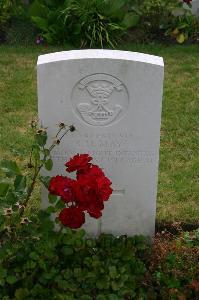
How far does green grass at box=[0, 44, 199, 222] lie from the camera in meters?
5.00

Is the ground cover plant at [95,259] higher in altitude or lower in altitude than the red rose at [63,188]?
lower

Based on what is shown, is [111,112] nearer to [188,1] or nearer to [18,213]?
[18,213]

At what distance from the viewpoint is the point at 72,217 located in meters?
3.51

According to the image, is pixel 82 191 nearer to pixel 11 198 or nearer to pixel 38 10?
pixel 11 198

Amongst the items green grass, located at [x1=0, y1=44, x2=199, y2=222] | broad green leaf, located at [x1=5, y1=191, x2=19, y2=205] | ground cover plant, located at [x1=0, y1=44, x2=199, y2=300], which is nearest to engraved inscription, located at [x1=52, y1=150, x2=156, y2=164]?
ground cover plant, located at [x1=0, y1=44, x2=199, y2=300]

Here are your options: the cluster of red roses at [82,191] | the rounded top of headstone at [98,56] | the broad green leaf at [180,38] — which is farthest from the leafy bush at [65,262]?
the broad green leaf at [180,38]

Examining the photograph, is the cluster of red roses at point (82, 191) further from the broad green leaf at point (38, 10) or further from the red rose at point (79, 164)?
the broad green leaf at point (38, 10)

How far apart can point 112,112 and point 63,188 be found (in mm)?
655

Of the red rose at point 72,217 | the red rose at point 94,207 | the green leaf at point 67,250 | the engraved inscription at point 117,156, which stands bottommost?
the green leaf at point 67,250

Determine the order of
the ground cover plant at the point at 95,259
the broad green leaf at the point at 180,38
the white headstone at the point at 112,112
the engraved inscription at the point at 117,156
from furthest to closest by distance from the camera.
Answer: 1. the broad green leaf at the point at 180,38
2. the engraved inscription at the point at 117,156
3. the white headstone at the point at 112,112
4. the ground cover plant at the point at 95,259

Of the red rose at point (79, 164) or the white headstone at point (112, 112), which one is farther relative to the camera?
the white headstone at point (112, 112)

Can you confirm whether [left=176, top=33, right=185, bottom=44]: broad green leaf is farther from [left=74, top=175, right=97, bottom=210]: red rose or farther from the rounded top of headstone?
[left=74, top=175, right=97, bottom=210]: red rose

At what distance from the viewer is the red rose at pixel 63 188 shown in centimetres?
346

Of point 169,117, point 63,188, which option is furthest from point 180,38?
point 63,188
